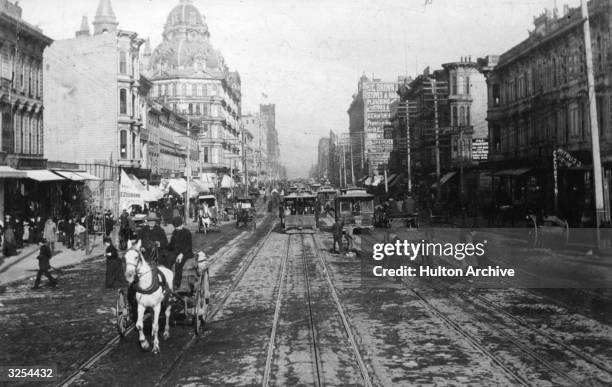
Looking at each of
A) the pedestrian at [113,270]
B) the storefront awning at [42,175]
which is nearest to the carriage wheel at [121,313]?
the pedestrian at [113,270]

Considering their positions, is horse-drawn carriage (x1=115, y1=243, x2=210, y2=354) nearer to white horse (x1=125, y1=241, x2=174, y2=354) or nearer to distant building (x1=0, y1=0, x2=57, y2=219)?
white horse (x1=125, y1=241, x2=174, y2=354)

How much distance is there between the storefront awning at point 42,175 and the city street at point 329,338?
13.8 m

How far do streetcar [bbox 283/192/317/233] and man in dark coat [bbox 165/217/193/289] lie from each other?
25.2 meters

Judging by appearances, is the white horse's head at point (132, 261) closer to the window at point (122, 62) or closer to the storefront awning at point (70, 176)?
the storefront awning at point (70, 176)

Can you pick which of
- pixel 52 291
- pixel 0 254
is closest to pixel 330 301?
pixel 52 291

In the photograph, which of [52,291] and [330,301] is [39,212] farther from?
[330,301]

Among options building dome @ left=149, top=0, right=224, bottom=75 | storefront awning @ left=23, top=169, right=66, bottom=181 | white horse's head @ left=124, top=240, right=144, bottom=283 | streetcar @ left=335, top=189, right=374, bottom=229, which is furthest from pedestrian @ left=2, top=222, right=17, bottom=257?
building dome @ left=149, top=0, right=224, bottom=75

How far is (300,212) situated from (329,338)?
26475 millimetres

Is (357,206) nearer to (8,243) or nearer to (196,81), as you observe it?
(8,243)

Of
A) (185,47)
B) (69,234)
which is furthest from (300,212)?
(185,47)

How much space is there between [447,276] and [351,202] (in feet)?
58.9

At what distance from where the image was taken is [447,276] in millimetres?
16953

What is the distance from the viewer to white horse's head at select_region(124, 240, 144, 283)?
836 centimetres

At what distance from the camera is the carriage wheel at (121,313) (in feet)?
31.0
